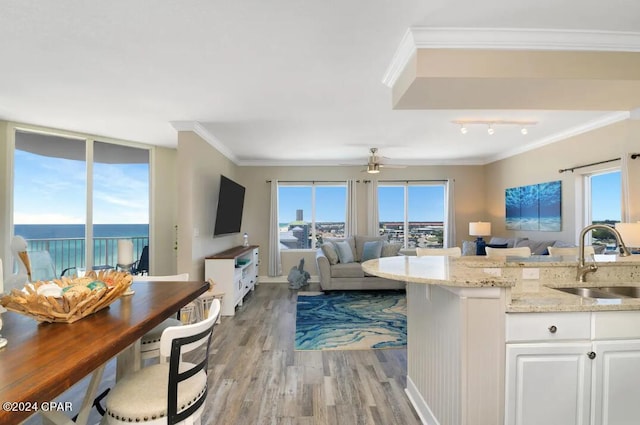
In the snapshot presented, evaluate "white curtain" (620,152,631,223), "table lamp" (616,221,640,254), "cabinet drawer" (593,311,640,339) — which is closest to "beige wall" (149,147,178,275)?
"cabinet drawer" (593,311,640,339)

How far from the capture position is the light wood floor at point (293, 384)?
2.18m

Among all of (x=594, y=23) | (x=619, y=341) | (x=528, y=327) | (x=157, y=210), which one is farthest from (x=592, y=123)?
(x=157, y=210)

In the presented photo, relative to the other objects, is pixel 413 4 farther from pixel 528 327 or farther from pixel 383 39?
pixel 528 327

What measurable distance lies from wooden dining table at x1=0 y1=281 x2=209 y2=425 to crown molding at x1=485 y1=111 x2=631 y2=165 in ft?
16.5

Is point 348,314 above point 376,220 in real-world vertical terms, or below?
below

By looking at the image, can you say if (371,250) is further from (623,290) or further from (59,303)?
(59,303)

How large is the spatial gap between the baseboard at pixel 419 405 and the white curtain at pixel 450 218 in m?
4.96

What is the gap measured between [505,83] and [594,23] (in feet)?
1.85

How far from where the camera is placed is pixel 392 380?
266 centimetres

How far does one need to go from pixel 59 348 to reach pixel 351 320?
3556 millimetres

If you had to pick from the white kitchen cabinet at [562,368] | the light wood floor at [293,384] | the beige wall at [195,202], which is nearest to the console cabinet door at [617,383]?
the white kitchen cabinet at [562,368]

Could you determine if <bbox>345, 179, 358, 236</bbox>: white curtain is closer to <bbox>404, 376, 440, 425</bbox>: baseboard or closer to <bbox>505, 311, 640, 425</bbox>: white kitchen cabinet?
<bbox>404, 376, 440, 425</bbox>: baseboard

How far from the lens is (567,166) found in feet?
15.2

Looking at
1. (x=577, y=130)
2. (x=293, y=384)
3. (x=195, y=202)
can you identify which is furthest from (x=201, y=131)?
(x=577, y=130)
